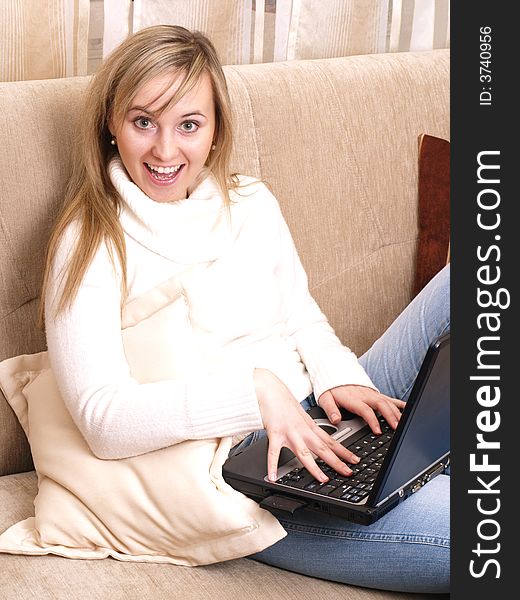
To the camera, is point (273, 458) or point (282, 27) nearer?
point (273, 458)

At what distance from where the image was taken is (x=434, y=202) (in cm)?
188

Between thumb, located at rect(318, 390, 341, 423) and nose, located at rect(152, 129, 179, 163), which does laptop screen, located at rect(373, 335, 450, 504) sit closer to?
thumb, located at rect(318, 390, 341, 423)

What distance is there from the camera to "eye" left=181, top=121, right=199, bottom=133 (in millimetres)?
1403

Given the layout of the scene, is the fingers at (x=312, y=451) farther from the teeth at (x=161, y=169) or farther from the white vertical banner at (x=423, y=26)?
the white vertical banner at (x=423, y=26)

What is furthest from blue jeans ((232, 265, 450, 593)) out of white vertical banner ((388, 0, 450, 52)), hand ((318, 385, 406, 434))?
white vertical banner ((388, 0, 450, 52))

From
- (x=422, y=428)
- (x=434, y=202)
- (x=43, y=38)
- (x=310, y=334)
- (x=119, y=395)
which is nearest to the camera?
(x=422, y=428)

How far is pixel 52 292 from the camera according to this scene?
4.23 feet

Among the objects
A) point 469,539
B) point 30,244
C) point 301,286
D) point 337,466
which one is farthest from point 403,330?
point 469,539

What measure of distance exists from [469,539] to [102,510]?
1.99ft

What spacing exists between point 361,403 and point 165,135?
0.49 m

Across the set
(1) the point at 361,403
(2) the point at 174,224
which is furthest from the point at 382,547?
(2) the point at 174,224

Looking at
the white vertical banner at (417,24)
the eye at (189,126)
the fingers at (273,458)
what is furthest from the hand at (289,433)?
the white vertical banner at (417,24)

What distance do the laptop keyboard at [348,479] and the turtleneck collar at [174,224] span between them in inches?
14.1

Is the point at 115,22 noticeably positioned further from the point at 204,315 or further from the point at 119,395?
the point at 119,395
